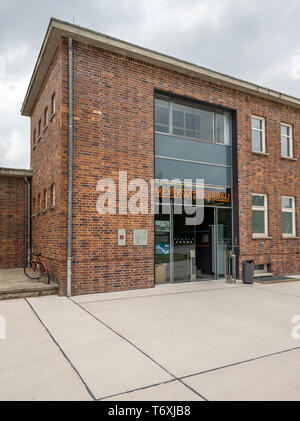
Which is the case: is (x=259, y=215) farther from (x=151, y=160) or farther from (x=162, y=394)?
(x=162, y=394)

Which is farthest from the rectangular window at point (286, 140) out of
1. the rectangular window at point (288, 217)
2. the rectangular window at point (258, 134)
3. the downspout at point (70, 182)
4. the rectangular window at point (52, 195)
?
the rectangular window at point (52, 195)

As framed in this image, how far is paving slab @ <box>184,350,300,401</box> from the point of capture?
10.6ft

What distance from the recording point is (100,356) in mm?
4301

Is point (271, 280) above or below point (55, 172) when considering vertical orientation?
below

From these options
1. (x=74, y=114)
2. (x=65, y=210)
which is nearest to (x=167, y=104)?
(x=74, y=114)

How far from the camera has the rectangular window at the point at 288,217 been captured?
1349cm

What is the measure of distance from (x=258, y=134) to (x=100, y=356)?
11.3 meters

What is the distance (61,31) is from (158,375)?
8.84 m

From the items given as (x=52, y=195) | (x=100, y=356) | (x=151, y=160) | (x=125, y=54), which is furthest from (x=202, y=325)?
(x=125, y=54)

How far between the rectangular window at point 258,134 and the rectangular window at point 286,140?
1.34m

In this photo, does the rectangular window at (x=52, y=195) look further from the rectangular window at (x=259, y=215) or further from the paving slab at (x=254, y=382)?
the paving slab at (x=254, y=382)

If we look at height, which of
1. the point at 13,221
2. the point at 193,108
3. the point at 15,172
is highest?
the point at 193,108

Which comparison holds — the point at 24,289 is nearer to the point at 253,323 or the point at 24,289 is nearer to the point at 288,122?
the point at 253,323

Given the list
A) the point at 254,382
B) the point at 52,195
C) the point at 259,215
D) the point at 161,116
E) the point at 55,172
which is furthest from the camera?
the point at 259,215
